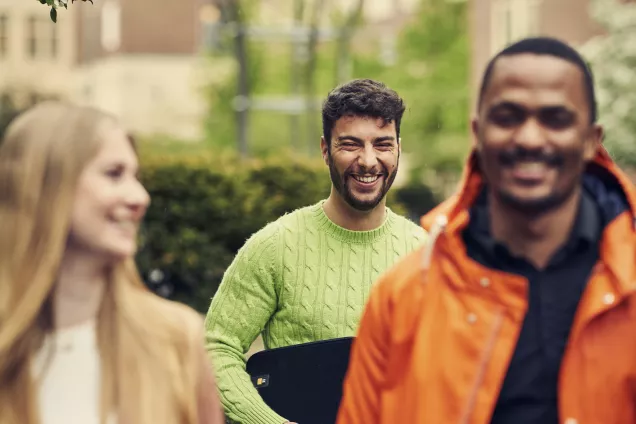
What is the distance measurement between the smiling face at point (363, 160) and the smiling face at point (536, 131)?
1.87 metres

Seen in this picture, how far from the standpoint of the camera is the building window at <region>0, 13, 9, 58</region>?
228 ft

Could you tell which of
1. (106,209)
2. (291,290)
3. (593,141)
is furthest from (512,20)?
(106,209)

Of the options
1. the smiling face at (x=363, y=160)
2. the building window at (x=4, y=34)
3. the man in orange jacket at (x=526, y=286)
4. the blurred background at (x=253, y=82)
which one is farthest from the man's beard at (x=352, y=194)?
the building window at (x=4, y=34)

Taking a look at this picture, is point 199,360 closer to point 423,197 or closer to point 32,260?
point 32,260

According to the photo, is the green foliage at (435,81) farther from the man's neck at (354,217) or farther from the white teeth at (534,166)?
the white teeth at (534,166)

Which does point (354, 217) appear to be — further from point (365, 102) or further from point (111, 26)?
point (111, 26)

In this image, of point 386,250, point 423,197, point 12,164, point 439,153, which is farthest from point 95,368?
point 439,153

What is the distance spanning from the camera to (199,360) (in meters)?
3.22

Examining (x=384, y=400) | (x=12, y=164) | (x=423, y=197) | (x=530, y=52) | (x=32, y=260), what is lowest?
(x=423, y=197)

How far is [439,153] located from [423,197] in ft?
31.3

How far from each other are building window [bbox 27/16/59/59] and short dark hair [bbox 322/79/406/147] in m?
66.5

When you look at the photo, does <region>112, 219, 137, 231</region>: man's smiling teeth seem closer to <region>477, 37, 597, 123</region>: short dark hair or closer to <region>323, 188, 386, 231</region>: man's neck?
<region>477, 37, 597, 123</region>: short dark hair

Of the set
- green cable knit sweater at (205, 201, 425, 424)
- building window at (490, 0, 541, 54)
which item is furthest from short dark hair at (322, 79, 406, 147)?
building window at (490, 0, 541, 54)

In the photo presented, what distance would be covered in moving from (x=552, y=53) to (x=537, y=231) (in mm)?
380
